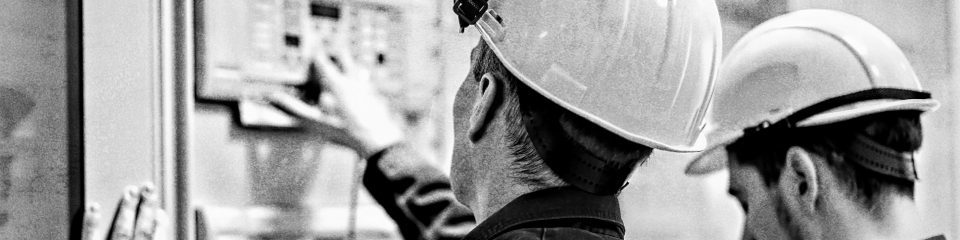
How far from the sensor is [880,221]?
200 centimetres

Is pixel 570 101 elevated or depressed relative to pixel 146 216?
elevated

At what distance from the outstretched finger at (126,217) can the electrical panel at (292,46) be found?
0.27 m

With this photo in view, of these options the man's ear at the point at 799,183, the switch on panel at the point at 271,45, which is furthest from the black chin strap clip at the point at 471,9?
the man's ear at the point at 799,183

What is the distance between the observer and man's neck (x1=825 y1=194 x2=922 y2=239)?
2.00 metres

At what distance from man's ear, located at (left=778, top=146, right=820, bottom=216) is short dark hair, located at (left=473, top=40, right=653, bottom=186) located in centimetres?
74

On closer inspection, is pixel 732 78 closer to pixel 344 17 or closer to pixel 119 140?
pixel 344 17

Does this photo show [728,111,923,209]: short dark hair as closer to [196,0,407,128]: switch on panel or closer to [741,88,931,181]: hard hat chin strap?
[741,88,931,181]: hard hat chin strap

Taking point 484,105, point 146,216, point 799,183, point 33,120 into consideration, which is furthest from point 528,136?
point 799,183

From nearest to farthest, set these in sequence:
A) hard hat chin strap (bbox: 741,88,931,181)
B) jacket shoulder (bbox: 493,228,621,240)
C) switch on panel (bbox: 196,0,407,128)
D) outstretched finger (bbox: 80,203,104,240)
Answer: jacket shoulder (bbox: 493,228,621,240) < outstretched finger (bbox: 80,203,104,240) < switch on panel (bbox: 196,0,407,128) < hard hat chin strap (bbox: 741,88,931,181)

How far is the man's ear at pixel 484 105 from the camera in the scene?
54.2 inches

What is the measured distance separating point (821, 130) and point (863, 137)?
0.08 metres

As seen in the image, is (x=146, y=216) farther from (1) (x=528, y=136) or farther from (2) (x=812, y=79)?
(2) (x=812, y=79)

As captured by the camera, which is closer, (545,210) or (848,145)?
(545,210)

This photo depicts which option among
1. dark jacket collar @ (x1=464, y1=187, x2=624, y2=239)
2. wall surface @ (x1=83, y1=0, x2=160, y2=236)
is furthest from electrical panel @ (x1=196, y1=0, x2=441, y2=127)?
dark jacket collar @ (x1=464, y1=187, x2=624, y2=239)
